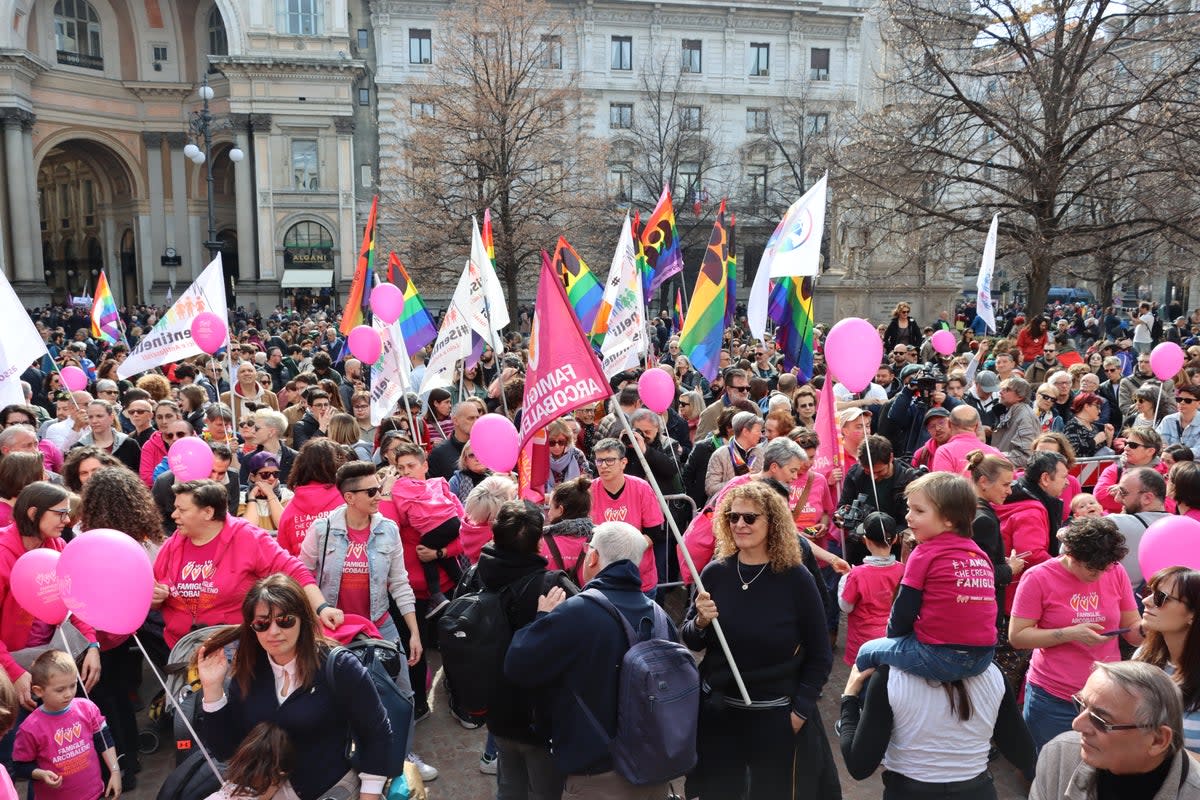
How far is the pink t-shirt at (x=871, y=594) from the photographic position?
489 centimetres

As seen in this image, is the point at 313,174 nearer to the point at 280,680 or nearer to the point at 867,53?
the point at 867,53

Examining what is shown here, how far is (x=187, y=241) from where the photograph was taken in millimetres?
43719

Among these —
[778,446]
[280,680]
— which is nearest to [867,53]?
[778,446]

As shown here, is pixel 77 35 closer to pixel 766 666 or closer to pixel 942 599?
pixel 766 666

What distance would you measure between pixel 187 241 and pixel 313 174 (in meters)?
8.39

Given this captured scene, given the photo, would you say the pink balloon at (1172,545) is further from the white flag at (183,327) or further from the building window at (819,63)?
the building window at (819,63)

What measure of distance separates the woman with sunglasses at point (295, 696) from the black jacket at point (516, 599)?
23.8 inches

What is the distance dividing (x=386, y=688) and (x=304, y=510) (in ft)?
6.96

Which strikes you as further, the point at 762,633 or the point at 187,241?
the point at 187,241

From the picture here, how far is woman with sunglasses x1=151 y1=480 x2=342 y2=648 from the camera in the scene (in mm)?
4367

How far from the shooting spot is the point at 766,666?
12.1 ft

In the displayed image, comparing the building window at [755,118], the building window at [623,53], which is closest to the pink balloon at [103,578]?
the building window at [623,53]

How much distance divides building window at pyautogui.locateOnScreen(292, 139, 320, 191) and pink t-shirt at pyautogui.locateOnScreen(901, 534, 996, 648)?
41063mm

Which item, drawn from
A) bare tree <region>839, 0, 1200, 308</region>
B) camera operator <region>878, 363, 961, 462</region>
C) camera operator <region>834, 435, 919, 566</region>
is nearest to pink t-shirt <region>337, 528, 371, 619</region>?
camera operator <region>834, 435, 919, 566</region>
